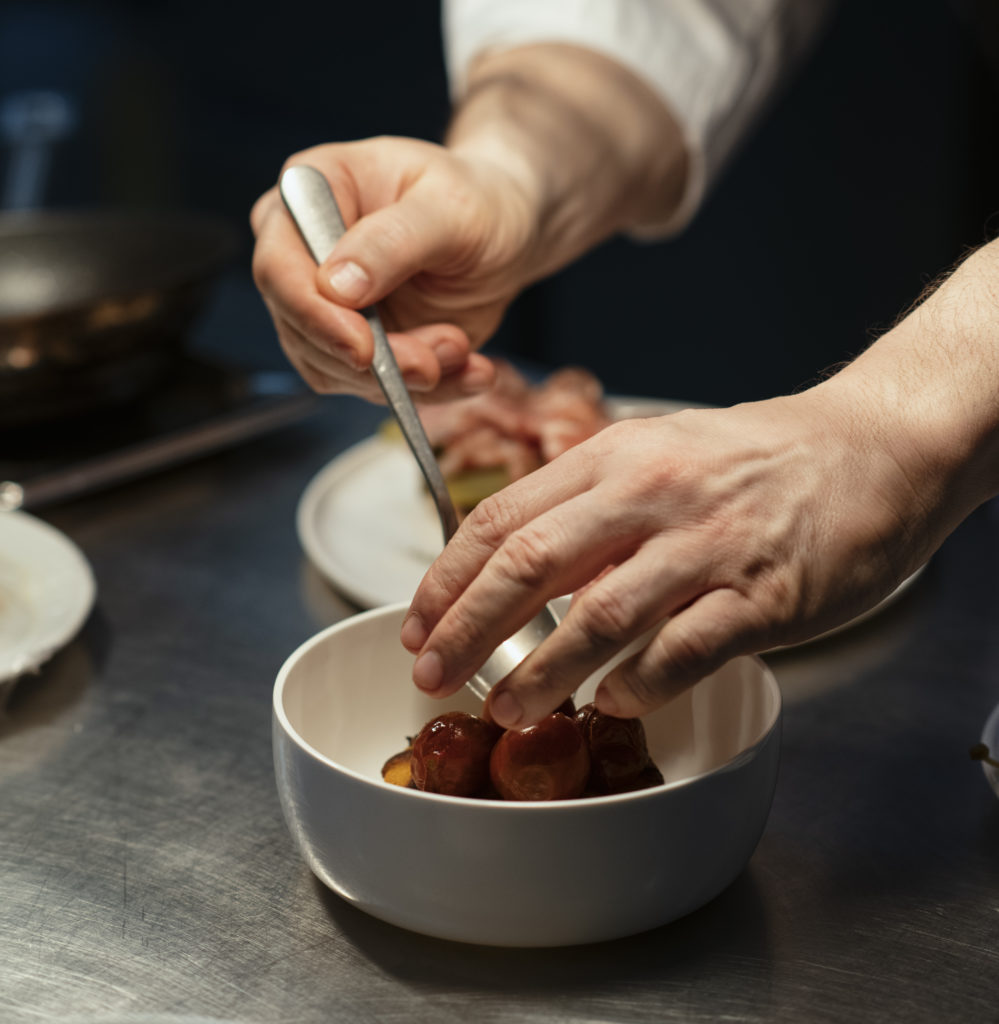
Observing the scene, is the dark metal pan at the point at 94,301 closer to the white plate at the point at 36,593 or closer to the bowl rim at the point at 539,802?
the white plate at the point at 36,593

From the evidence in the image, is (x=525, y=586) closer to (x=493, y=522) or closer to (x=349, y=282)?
(x=493, y=522)

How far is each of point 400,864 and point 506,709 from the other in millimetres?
86

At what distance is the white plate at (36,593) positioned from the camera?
837 mm

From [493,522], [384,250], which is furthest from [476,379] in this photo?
[493,522]

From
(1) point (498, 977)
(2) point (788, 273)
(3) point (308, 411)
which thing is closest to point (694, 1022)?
(1) point (498, 977)

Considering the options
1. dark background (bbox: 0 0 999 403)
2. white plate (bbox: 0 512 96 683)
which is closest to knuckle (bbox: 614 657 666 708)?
white plate (bbox: 0 512 96 683)

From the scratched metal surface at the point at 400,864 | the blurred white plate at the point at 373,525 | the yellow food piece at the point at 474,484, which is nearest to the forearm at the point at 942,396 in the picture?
the scratched metal surface at the point at 400,864

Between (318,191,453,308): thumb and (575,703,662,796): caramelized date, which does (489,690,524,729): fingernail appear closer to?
(575,703,662,796): caramelized date

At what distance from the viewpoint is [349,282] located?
81 centimetres

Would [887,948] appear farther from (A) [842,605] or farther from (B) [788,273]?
(B) [788,273]

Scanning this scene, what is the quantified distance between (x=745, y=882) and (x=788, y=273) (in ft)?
6.53

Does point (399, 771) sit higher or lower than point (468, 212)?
lower

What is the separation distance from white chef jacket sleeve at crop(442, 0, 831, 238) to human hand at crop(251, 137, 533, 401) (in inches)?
12.8

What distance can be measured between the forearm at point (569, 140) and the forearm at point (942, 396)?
491 mm
